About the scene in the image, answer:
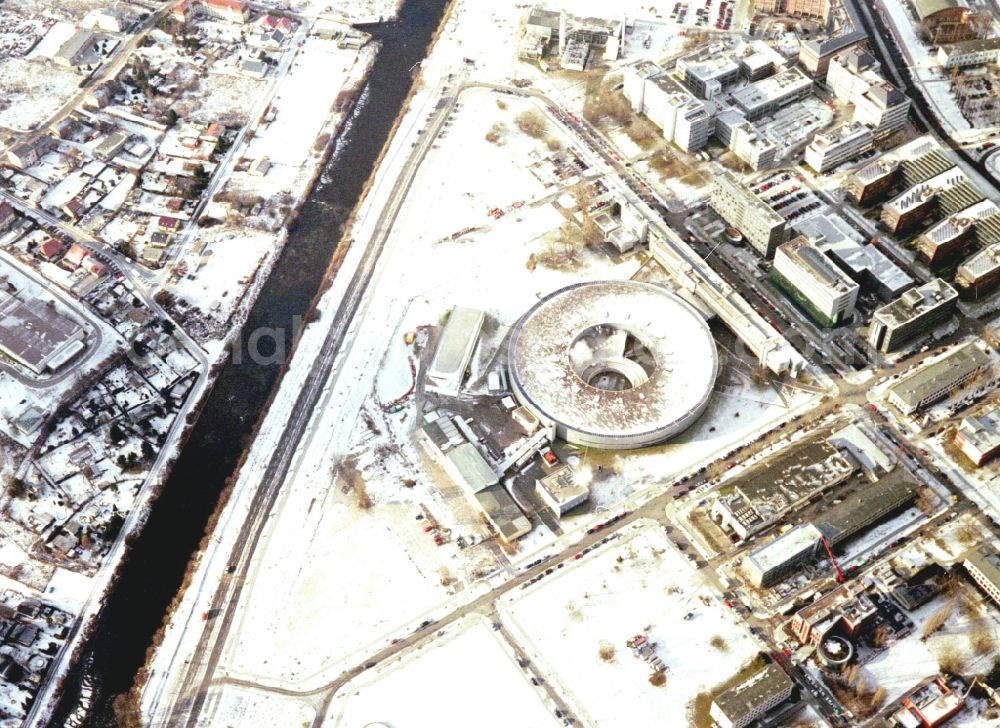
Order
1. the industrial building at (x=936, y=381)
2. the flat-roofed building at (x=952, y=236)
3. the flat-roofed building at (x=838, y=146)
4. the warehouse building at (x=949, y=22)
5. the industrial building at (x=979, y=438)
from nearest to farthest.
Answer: the industrial building at (x=979, y=438) < the industrial building at (x=936, y=381) < the flat-roofed building at (x=952, y=236) < the flat-roofed building at (x=838, y=146) < the warehouse building at (x=949, y=22)

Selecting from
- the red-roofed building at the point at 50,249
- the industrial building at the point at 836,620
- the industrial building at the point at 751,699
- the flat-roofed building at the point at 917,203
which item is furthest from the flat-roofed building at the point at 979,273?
the red-roofed building at the point at 50,249

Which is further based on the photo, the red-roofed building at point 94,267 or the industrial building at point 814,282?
the red-roofed building at point 94,267

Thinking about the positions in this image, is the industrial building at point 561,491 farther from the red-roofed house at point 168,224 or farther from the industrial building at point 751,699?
the red-roofed house at point 168,224

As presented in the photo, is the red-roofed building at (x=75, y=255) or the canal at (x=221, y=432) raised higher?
the red-roofed building at (x=75, y=255)

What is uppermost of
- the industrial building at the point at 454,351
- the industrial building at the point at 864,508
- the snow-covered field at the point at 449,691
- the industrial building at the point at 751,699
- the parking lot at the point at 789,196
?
the parking lot at the point at 789,196

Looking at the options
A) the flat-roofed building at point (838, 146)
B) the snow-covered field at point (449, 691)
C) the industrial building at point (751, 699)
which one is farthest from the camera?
the flat-roofed building at point (838, 146)

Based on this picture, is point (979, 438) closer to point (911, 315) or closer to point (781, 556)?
point (911, 315)

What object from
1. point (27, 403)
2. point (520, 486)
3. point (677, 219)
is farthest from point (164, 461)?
point (677, 219)
